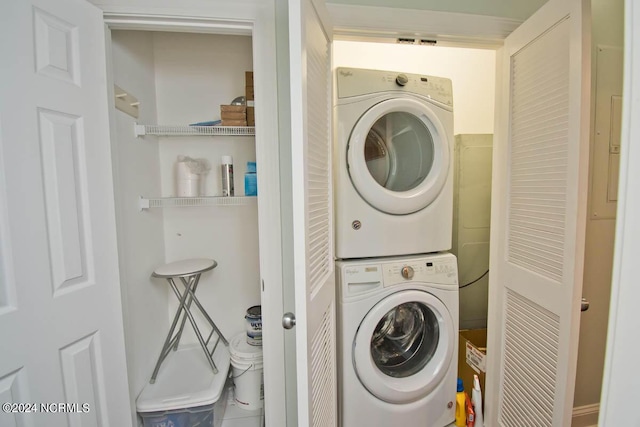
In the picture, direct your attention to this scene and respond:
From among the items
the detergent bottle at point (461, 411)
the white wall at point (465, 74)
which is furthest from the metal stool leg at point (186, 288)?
the white wall at point (465, 74)

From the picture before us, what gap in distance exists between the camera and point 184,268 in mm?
1447

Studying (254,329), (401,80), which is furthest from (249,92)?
(254,329)

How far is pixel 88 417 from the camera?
3.15 ft

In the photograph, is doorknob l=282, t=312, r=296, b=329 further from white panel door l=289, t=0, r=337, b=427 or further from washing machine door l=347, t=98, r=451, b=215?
washing machine door l=347, t=98, r=451, b=215

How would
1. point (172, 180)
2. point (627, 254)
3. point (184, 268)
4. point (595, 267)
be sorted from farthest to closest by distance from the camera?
point (172, 180) < point (184, 268) < point (595, 267) < point (627, 254)

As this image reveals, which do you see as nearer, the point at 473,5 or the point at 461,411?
the point at 473,5

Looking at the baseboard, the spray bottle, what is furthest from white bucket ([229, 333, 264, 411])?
the baseboard

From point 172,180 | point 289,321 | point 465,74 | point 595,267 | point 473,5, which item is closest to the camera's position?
point 289,321

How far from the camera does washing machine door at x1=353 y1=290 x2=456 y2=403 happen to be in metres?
1.19

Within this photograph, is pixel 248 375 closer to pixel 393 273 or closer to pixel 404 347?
pixel 404 347

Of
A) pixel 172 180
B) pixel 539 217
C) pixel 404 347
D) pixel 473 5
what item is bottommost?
pixel 404 347

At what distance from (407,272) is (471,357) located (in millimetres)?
807

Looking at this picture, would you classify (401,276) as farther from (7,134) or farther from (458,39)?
(7,134)

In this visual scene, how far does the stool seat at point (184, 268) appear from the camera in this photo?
4.50 feet
